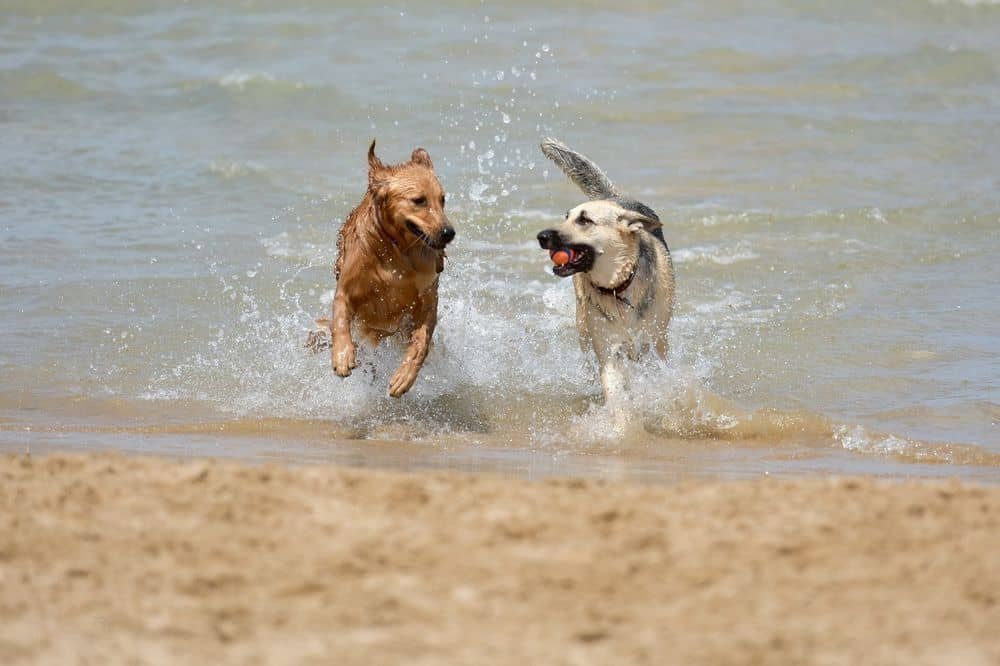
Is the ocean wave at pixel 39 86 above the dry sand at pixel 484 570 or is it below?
above

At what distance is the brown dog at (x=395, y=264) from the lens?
22.8 ft

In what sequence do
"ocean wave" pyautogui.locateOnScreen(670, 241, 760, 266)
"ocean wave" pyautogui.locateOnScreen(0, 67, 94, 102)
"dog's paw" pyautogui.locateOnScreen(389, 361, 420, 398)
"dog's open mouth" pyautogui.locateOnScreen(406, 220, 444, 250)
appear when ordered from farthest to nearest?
"ocean wave" pyautogui.locateOnScreen(0, 67, 94, 102) → "ocean wave" pyautogui.locateOnScreen(670, 241, 760, 266) → "dog's paw" pyautogui.locateOnScreen(389, 361, 420, 398) → "dog's open mouth" pyautogui.locateOnScreen(406, 220, 444, 250)

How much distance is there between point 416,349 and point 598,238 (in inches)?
45.0

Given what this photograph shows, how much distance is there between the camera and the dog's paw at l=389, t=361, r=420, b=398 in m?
7.12

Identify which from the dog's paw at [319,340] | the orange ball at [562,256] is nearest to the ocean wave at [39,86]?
the dog's paw at [319,340]

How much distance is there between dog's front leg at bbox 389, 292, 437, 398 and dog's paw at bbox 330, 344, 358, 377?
250 mm

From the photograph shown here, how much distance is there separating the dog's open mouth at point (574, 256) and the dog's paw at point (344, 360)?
1159 millimetres

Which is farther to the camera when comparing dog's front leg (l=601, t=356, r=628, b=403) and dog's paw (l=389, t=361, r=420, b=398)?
dog's front leg (l=601, t=356, r=628, b=403)

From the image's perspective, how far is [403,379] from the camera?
23.4ft

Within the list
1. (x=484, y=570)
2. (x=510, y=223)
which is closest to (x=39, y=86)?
(x=510, y=223)

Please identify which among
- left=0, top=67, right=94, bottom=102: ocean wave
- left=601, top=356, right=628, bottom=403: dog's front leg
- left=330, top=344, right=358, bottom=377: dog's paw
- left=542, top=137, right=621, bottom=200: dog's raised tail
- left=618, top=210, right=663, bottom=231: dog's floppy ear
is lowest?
left=601, top=356, right=628, bottom=403: dog's front leg

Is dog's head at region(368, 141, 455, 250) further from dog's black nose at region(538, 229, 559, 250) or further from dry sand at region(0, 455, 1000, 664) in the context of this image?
dry sand at region(0, 455, 1000, 664)

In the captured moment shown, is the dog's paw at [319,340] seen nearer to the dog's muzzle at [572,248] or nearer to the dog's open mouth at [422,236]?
the dog's open mouth at [422,236]

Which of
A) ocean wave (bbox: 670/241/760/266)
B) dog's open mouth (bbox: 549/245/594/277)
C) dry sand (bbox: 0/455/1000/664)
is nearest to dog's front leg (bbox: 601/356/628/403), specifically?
dog's open mouth (bbox: 549/245/594/277)
